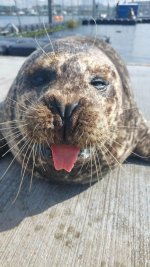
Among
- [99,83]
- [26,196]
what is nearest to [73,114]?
[99,83]

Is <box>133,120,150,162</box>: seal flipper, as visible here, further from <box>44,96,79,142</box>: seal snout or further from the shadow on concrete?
<box>44,96,79,142</box>: seal snout

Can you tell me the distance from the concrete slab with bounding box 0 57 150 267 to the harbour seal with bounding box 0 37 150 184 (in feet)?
0.54

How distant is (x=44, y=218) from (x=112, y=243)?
52 centimetres

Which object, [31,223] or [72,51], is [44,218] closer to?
[31,223]

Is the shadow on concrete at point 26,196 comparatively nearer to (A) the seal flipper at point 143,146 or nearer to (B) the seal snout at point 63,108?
(A) the seal flipper at point 143,146

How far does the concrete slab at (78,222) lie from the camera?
2.09m

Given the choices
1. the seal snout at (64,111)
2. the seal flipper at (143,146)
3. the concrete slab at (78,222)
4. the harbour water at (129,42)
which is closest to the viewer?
the seal snout at (64,111)

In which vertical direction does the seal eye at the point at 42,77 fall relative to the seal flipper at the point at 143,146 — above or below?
above

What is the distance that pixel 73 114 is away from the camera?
6.56 feet

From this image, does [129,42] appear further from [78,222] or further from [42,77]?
[78,222]

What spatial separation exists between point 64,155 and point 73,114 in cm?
28

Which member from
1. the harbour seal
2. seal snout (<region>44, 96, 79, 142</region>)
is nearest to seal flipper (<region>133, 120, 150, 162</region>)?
the harbour seal

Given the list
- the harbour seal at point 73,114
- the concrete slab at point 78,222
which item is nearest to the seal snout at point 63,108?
the harbour seal at point 73,114

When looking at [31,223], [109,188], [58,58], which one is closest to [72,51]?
[58,58]
